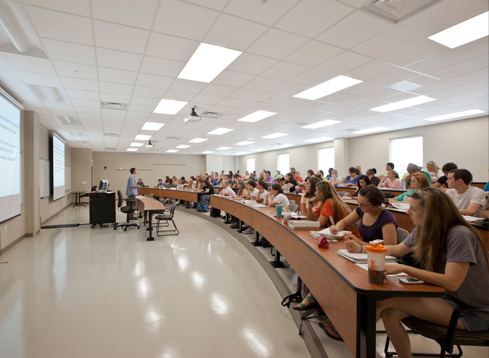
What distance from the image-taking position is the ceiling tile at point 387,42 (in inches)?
115

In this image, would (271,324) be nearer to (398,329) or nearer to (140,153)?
(398,329)

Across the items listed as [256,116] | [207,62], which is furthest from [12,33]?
[256,116]

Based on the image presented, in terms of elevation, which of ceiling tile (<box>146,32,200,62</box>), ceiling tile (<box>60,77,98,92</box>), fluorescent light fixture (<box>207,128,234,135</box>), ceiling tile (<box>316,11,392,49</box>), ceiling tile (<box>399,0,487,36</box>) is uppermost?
ceiling tile (<box>399,0,487,36</box>)

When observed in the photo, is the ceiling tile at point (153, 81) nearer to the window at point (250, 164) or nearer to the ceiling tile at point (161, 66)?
the ceiling tile at point (161, 66)

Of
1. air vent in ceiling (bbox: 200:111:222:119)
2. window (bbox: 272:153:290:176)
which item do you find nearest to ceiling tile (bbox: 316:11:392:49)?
air vent in ceiling (bbox: 200:111:222:119)

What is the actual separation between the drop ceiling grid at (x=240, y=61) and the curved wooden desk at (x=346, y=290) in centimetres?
227

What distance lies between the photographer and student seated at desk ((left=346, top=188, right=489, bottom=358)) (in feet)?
4.50

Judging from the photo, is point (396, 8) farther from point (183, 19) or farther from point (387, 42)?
point (183, 19)

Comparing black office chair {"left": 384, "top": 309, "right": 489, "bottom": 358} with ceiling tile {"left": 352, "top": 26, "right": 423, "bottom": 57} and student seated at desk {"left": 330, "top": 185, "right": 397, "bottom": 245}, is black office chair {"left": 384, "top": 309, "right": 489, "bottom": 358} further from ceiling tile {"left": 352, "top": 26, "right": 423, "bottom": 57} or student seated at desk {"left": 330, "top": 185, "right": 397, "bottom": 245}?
ceiling tile {"left": 352, "top": 26, "right": 423, "bottom": 57}

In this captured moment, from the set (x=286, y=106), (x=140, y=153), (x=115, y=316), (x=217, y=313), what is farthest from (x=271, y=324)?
(x=140, y=153)

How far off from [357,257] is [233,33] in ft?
8.58

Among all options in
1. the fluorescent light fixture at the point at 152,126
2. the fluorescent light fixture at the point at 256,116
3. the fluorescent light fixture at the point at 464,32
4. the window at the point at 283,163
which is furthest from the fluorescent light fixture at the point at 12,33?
the window at the point at 283,163

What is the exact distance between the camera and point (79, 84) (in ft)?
14.2

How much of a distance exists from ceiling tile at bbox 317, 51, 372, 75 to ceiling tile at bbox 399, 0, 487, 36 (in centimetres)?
72
